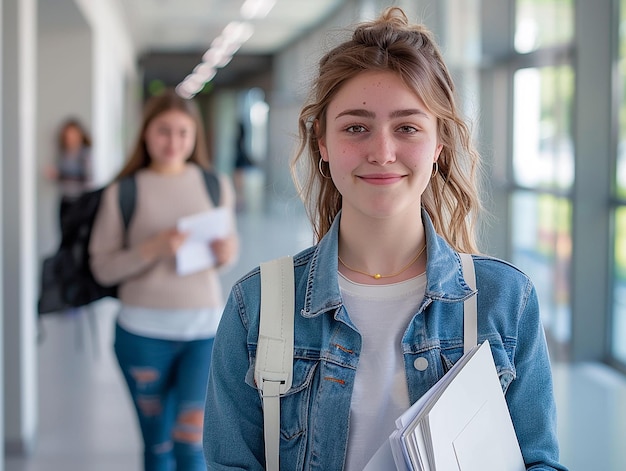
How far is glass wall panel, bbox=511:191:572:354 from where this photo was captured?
5059 mm

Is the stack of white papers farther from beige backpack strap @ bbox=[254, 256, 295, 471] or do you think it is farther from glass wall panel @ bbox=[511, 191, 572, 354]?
glass wall panel @ bbox=[511, 191, 572, 354]

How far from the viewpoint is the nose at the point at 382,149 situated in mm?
1291

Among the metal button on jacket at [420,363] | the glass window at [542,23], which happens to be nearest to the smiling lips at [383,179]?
the metal button on jacket at [420,363]

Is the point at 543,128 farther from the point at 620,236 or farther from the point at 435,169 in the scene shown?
the point at 435,169

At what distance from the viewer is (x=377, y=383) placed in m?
1.31

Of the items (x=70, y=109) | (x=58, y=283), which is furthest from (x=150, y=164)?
(x=70, y=109)

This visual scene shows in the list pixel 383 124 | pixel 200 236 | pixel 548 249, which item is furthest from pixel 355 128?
pixel 548 249

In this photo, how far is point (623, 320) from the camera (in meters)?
4.71

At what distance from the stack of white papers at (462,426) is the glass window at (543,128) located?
372 centimetres

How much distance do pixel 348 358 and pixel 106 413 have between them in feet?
12.2

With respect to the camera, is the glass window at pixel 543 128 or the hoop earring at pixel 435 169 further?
the glass window at pixel 543 128

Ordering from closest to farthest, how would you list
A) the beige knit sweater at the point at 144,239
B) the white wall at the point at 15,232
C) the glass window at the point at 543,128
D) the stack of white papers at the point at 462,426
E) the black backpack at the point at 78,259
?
the stack of white papers at the point at 462,426 < the beige knit sweater at the point at 144,239 < the black backpack at the point at 78,259 < the white wall at the point at 15,232 < the glass window at the point at 543,128

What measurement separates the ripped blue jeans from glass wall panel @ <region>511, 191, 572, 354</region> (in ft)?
8.02

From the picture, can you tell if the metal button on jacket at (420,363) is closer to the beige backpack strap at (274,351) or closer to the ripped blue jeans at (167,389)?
the beige backpack strap at (274,351)
